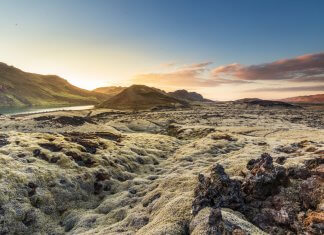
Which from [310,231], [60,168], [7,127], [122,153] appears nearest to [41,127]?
[7,127]

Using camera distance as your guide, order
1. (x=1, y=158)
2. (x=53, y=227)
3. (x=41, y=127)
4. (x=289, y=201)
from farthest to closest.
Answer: (x=41, y=127) → (x=1, y=158) → (x=53, y=227) → (x=289, y=201)

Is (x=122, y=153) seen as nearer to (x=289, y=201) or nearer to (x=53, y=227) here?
(x=53, y=227)

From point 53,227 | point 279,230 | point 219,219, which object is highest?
point 219,219

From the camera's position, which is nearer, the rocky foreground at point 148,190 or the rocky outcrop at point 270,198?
the rocky outcrop at point 270,198

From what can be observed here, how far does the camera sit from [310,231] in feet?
62.3

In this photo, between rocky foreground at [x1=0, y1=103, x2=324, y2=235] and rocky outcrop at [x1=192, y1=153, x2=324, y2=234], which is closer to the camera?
rocky outcrop at [x1=192, y1=153, x2=324, y2=234]

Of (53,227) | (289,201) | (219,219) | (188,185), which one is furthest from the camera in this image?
(188,185)

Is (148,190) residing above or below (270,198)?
below

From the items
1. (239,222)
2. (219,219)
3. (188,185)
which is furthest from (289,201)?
(188,185)

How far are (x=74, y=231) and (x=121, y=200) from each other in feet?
20.6

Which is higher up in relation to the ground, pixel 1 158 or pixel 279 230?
pixel 1 158

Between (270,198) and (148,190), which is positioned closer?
(270,198)

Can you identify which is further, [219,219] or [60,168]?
[60,168]

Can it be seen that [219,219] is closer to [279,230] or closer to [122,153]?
[279,230]
